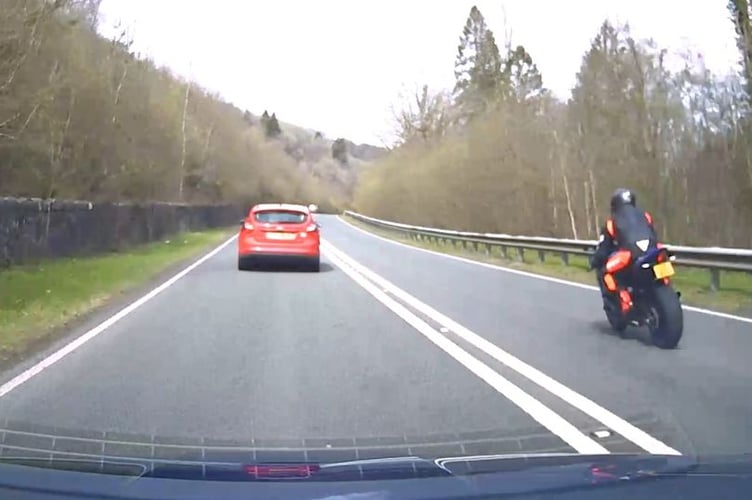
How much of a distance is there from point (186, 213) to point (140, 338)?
1587 inches

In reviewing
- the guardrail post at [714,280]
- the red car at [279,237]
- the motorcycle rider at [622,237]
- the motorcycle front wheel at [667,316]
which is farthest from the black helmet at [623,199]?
the red car at [279,237]

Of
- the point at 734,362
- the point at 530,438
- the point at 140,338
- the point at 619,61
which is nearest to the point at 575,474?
the point at 530,438

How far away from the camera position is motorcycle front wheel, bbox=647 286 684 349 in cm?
987

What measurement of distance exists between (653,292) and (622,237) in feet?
2.31

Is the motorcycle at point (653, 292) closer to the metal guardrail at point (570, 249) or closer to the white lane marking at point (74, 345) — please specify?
the metal guardrail at point (570, 249)

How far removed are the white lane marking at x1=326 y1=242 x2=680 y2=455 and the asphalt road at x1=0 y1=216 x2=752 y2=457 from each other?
1.1 inches

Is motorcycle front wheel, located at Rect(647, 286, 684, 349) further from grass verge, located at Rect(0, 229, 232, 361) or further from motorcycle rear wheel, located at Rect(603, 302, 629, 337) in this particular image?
grass verge, located at Rect(0, 229, 232, 361)

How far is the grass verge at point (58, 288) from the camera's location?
38.7 ft

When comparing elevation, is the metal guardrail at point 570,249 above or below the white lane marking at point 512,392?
above

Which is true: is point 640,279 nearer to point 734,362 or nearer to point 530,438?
point 734,362

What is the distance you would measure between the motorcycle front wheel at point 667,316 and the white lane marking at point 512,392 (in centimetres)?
211

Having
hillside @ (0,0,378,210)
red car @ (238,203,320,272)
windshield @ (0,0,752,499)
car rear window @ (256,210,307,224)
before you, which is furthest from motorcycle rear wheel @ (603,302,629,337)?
hillside @ (0,0,378,210)

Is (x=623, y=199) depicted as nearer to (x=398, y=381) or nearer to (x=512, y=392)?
(x=512, y=392)

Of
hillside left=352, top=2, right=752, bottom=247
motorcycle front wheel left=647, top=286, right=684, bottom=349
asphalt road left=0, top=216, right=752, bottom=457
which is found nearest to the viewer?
asphalt road left=0, top=216, right=752, bottom=457
